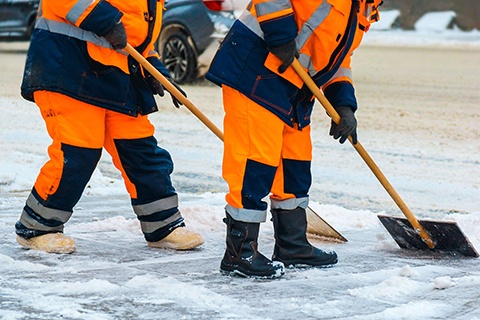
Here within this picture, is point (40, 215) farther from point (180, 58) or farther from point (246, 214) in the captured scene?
point (180, 58)

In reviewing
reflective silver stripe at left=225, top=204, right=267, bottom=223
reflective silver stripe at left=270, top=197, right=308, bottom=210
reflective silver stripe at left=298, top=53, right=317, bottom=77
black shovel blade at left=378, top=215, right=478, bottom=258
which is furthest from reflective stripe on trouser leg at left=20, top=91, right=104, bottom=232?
black shovel blade at left=378, top=215, right=478, bottom=258

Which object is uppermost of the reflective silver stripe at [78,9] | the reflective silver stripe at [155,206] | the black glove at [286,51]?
the black glove at [286,51]

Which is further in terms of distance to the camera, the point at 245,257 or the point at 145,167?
the point at 145,167

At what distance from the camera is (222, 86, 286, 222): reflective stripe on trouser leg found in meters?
4.43

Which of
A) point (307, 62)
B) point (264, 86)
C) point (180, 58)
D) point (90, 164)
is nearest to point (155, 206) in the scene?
point (90, 164)

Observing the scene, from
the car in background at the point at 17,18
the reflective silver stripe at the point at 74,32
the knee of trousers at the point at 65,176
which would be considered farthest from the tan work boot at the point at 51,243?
the car in background at the point at 17,18

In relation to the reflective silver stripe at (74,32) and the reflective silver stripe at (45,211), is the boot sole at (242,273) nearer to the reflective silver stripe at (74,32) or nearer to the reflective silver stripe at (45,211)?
the reflective silver stripe at (45,211)

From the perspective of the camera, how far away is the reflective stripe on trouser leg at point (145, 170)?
198 inches

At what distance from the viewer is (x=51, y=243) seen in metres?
4.90

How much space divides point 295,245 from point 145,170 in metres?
0.88

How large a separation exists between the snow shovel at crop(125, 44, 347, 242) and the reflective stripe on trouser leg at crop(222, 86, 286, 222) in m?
0.57

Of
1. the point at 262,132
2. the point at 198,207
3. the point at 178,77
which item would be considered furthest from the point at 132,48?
the point at 178,77

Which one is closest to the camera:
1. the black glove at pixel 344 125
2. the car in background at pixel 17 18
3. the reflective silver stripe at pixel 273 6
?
the reflective silver stripe at pixel 273 6

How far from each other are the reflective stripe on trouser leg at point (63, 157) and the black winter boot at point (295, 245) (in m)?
0.94
